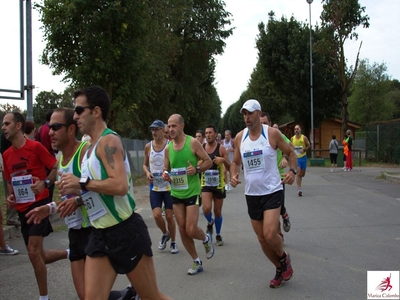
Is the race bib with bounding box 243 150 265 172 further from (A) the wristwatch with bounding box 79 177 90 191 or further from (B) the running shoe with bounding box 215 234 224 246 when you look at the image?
(A) the wristwatch with bounding box 79 177 90 191

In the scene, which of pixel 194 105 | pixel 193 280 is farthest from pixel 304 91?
pixel 193 280

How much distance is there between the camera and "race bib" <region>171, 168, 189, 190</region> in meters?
6.39

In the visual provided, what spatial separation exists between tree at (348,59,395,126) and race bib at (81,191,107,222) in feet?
224

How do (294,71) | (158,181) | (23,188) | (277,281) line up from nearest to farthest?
(23,188), (277,281), (158,181), (294,71)

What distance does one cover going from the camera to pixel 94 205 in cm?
345

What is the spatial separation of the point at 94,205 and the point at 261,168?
2618mm

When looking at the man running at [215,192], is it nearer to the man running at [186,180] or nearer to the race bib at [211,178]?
the race bib at [211,178]

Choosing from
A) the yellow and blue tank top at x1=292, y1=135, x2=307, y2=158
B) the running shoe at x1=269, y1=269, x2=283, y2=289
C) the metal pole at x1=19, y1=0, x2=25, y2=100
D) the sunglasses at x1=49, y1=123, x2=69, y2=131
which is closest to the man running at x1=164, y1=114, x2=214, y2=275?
the running shoe at x1=269, y1=269, x2=283, y2=289

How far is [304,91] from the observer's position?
136 ft

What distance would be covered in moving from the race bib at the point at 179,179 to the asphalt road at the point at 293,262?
3.76 ft

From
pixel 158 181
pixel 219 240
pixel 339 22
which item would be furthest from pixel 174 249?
pixel 339 22

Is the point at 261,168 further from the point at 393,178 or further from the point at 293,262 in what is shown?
the point at 393,178

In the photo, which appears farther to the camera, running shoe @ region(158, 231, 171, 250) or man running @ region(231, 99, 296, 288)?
running shoe @ region(158, 231, 171, 250)

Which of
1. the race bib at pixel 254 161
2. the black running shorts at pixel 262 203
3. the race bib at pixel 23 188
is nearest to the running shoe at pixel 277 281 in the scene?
the black running shorts at pixel 262 203
